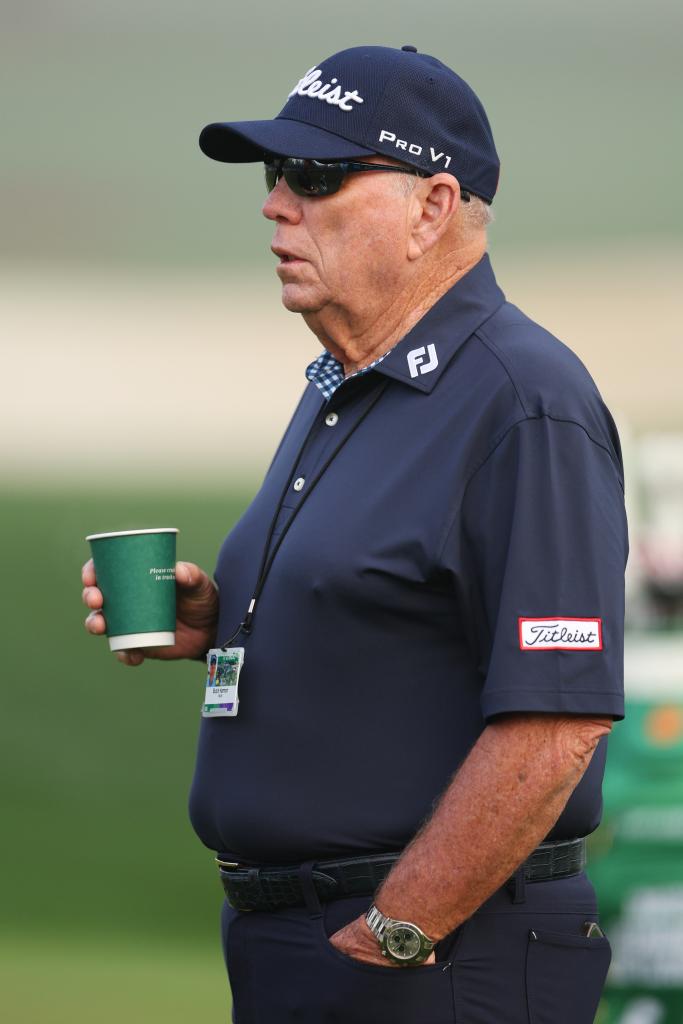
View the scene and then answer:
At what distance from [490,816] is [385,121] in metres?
0.90

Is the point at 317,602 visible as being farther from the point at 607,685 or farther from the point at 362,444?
the point at 607,685

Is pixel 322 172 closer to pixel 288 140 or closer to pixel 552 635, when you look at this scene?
pixel 288 140

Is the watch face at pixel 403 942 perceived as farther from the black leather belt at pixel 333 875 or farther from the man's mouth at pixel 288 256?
the man's mouth at pixel 288 256

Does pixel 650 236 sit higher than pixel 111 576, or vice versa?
pixel 650 236

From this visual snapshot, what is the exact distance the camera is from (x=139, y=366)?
3.34 metres

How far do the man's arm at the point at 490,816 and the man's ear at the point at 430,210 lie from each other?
66cm

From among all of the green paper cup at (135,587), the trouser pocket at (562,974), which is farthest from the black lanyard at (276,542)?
the trouser pocket at (562,974)

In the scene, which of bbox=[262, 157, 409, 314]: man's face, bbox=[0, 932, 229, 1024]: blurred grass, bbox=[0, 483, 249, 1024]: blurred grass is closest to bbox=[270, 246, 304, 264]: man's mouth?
bbox=[262, 157, 409, 314]: man's face

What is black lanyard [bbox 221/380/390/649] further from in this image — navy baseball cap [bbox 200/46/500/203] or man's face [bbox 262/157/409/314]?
navy baseball cap [bbox 200/46/500/203]

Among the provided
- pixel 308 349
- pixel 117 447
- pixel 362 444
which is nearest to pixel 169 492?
pixel 117 447

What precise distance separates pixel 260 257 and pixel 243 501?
54 centimetres

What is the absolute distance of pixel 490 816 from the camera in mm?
1692

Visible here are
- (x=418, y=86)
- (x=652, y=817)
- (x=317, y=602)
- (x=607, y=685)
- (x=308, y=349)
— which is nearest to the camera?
(x=607, y=685)

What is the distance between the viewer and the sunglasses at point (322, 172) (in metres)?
1.96
